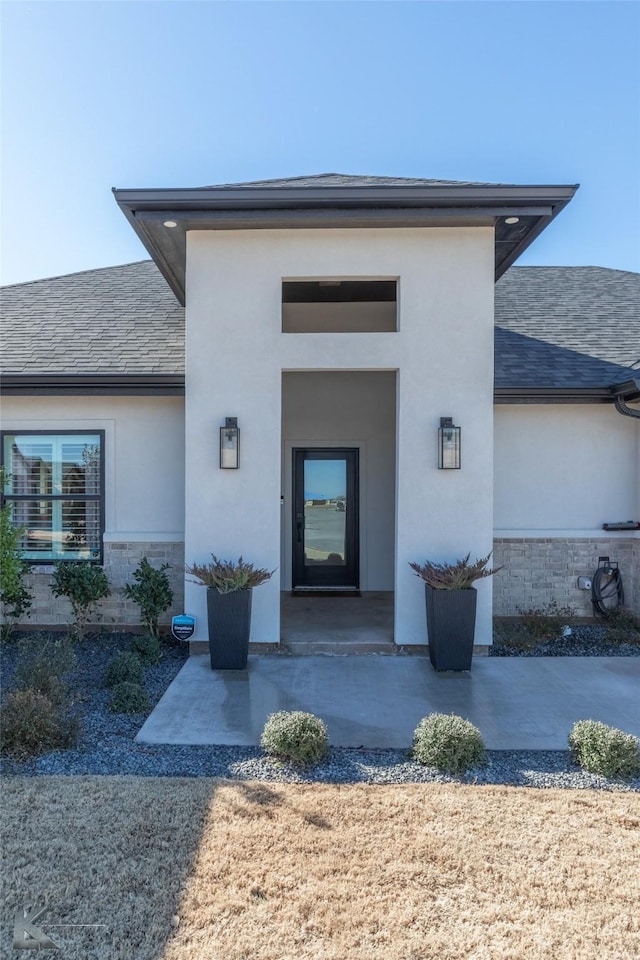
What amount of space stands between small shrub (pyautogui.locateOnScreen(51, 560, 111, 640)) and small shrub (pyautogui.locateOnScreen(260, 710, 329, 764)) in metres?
3.66

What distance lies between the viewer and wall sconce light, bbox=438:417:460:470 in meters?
6.54

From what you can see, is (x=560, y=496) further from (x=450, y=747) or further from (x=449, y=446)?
(x=450, y=747)

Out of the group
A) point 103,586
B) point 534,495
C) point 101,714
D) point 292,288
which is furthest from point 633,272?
point 101,714

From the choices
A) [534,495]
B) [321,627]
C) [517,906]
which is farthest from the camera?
[534,495]

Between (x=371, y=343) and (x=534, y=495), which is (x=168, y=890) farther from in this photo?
(x=534, y=495)

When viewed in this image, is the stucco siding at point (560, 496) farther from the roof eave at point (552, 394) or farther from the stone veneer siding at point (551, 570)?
the roof eave at point (552, 394)

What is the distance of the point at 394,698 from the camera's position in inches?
211

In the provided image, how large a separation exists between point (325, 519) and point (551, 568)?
3810 mm

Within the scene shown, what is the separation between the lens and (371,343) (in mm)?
6668

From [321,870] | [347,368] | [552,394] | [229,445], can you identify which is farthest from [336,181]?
[321,870]

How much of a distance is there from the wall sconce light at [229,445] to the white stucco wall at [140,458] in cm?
131

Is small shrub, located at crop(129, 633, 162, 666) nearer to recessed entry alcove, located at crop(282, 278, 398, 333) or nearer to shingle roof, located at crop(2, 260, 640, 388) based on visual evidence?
shingle roof, located at crop(2, 260, 640, 388)

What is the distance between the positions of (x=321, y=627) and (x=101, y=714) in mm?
3150

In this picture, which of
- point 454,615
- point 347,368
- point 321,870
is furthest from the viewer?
point 347,368
